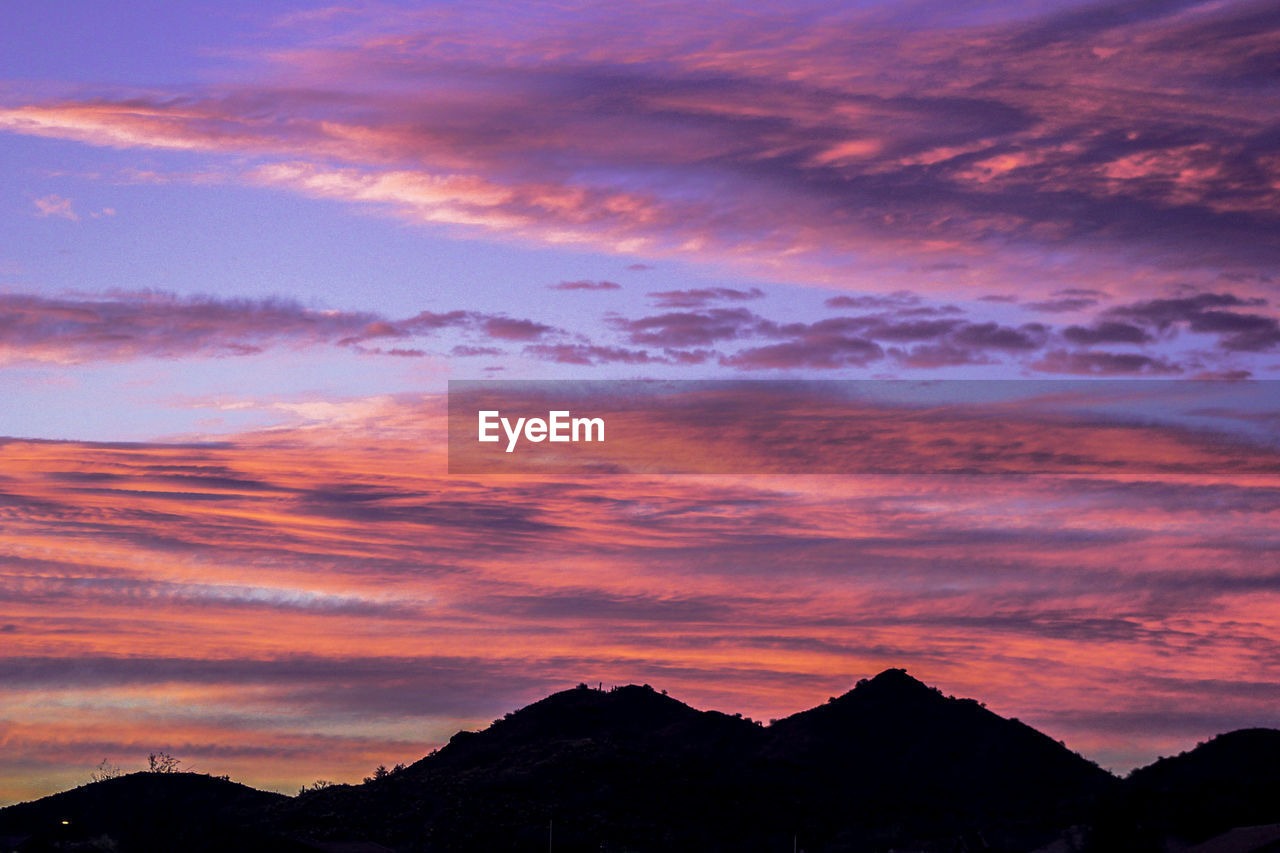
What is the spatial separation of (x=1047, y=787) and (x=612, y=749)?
41.1 m

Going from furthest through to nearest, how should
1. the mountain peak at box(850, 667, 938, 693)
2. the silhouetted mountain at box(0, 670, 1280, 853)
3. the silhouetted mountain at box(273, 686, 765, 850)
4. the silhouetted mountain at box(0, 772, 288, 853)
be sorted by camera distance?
the mountain peak at box(850, 667, 938, 693) → the silhouetted mountain at box(273, 686, 765, 850) → the silhouetted mountain at box(0, 772, 288, 853) → the silhouetted mountain at box(0, 670, 1280, 853)

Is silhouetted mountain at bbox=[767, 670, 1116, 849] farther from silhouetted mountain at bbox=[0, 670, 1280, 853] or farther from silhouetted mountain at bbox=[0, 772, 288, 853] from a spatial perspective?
silhouetted mountain at bbox=[0, 772, 288, 853]

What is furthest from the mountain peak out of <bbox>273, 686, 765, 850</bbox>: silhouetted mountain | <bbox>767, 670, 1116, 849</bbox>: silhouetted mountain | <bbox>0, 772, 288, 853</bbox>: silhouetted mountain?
<bbox>0, 772, 288, 853</bbox>: silhouetted mountain

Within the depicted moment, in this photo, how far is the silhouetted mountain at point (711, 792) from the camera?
9888 cm

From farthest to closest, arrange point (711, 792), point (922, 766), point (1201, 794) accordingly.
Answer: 1. point (922, 766)
2. point (711, 792)
3. point (1201, 794)

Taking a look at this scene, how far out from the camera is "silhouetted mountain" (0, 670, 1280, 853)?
98875mm

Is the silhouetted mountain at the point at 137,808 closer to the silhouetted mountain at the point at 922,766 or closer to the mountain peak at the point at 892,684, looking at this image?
the silhouetted mountain at the point at 922,766

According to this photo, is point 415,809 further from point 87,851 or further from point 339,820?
point 87,851

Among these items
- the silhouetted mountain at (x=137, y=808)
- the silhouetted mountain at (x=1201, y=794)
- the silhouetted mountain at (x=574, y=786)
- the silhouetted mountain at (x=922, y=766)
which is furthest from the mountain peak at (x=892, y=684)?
the silhouetted mountain at (x=137, y=808)

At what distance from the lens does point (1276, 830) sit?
73625 millimetres

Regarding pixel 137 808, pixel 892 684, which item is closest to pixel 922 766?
pixel 892 684

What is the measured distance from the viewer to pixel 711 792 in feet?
406

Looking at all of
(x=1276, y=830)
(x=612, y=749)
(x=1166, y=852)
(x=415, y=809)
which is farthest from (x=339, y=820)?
(x=1276, y=830)

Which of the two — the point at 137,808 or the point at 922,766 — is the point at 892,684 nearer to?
the point at 922,766
